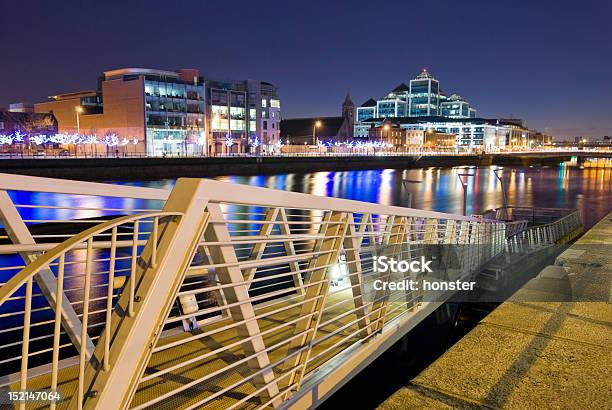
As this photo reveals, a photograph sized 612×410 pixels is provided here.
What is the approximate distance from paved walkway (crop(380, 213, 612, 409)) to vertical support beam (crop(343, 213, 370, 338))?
823mm

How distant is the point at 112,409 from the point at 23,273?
646 millimetres

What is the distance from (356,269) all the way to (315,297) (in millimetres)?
861

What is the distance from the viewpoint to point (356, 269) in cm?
408

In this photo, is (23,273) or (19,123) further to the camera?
(19,123)

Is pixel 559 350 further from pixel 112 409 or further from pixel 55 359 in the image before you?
pixel 55 359

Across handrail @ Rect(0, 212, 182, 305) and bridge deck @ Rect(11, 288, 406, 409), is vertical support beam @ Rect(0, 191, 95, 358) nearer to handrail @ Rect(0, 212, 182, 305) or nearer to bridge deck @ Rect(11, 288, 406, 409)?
bridge deck @ Rect(11, 288, 406, 409)

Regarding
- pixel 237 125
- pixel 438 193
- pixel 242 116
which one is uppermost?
pixel 242 116

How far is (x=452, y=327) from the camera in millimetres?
8297

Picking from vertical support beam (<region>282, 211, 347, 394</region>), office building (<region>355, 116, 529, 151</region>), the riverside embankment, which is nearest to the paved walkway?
vertical support beam (<region>282, 211, 347, 394</region>)

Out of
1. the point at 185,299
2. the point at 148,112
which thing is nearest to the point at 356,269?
the point at 185,299

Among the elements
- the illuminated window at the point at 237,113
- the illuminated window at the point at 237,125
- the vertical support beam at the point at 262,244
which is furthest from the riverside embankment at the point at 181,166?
the vertical support beam at the point at 262,244

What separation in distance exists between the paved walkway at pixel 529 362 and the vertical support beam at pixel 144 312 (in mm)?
1710

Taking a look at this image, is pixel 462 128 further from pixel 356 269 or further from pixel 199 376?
pixel 199 376

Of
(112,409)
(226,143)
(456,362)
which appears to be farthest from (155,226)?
(226,143)
